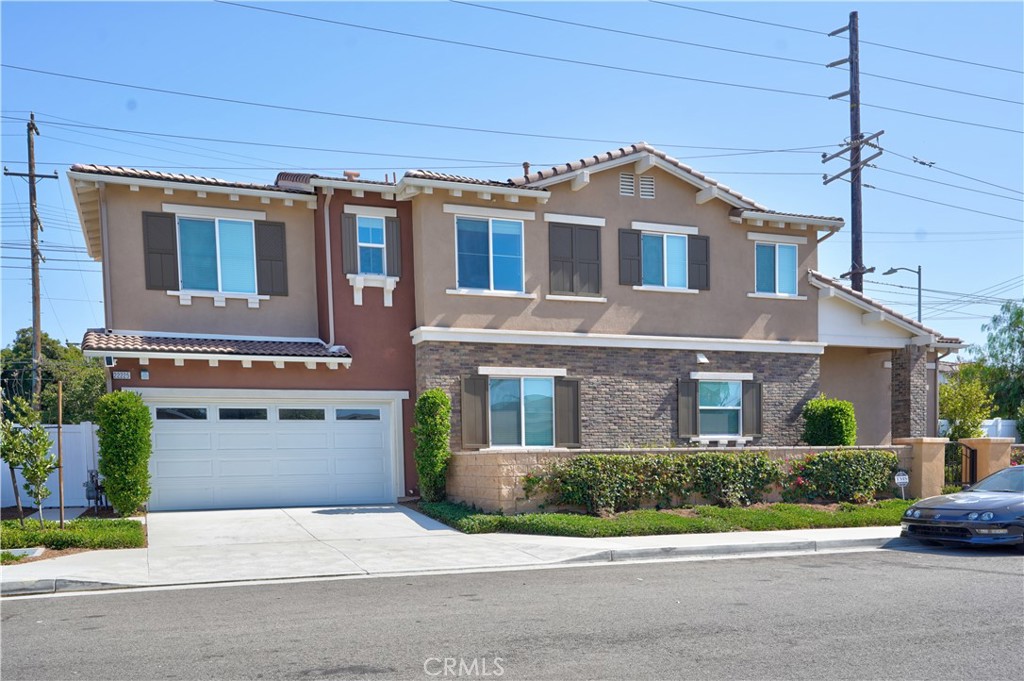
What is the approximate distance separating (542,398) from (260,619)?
1071 cm

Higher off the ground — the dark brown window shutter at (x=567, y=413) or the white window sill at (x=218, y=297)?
the white window sill at (x=218, y=297)

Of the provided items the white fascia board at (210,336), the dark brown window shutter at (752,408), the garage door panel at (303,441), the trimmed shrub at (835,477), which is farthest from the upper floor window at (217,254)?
the trimmed shrub at (835,477)

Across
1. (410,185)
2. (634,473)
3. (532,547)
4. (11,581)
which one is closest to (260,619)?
(11,581)

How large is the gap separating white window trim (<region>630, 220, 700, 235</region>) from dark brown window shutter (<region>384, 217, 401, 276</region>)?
Answer: 5486mm

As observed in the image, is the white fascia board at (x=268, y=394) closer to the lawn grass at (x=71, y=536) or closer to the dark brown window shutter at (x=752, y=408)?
the lawn grass at (x=71, y=536)

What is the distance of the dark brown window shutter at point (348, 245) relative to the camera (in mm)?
17484

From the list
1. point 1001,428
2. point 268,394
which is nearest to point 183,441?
point 268,394

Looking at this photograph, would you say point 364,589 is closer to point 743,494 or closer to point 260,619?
point 260,619

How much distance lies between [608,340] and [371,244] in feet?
18.7

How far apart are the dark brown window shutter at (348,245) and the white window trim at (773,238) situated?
975 centimetres

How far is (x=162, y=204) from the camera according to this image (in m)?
16.9

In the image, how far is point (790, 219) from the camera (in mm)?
20672

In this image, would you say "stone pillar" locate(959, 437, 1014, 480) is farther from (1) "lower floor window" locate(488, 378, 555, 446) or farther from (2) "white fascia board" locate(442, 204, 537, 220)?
(2) "white fascia board" locate(442, 204, 537, 220)

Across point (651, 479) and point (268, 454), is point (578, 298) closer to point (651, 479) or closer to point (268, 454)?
point (651, 479)
